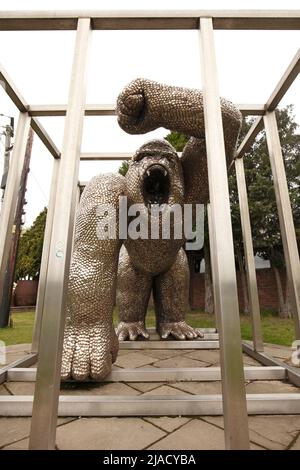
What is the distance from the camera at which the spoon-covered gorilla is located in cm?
130

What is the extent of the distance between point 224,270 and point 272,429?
1.80 ft

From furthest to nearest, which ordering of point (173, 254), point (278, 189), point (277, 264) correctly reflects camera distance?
point (277, 264) < point (173, 254) < point (278, 189)

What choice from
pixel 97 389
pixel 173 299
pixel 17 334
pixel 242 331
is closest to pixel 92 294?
pixel 97 389

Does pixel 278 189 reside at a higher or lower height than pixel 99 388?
higher

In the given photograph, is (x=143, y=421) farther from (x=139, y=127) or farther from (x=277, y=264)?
(x=277, y=264)

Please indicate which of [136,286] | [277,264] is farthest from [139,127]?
[277,264]

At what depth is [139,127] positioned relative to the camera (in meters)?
1.41

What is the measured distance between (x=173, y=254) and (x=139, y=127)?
795 millimetres

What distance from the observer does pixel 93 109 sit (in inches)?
67.5

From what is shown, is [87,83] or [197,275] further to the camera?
[197,275]

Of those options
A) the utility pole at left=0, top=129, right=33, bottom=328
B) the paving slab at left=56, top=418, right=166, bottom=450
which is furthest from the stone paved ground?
the utility pole at left=0, top=129, right=33, bottom=328

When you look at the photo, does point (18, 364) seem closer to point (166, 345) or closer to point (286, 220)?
point (166, 345)

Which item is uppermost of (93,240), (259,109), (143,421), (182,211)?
(259,109)

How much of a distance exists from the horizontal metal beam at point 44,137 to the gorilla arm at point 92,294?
1.94 feet
